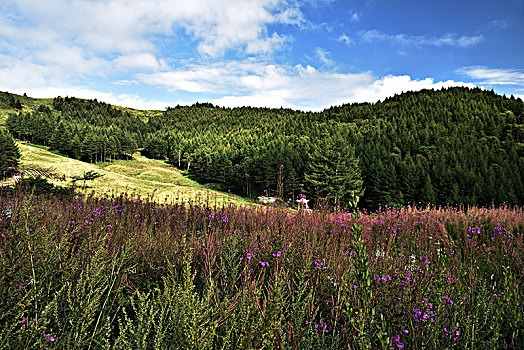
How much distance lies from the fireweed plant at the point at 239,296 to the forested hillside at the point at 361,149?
85.4 inches

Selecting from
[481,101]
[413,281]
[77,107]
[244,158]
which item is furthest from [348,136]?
[77,107]

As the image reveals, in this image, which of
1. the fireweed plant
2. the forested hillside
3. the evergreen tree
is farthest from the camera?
the evergreen tree

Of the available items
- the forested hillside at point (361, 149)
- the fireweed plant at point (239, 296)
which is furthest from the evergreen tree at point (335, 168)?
the fireweed plant at point (239, 296)

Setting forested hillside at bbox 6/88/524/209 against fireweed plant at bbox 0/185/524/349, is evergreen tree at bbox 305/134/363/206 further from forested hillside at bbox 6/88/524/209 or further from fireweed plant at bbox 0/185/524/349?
fireweed plant at bbox 0/185/524/349

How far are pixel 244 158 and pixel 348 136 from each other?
1621 inches

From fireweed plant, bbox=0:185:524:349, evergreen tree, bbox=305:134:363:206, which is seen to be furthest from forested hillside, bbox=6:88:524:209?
fireweed plant, bbox=0:185:524:349

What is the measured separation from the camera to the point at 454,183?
4759cm

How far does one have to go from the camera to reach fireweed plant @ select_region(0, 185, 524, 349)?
1.36 meters

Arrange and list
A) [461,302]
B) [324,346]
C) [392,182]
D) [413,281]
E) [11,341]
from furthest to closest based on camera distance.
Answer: [392,182] < [413,281] < [461,302] < [324,346] < [11,341]

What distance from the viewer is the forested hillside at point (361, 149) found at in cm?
4869

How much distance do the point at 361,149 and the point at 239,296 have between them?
74.6 m

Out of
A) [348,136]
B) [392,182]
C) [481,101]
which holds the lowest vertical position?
[392,182]

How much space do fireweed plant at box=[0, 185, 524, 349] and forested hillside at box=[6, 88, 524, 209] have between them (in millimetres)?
2170

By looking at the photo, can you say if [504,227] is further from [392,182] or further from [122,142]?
[122,142]
